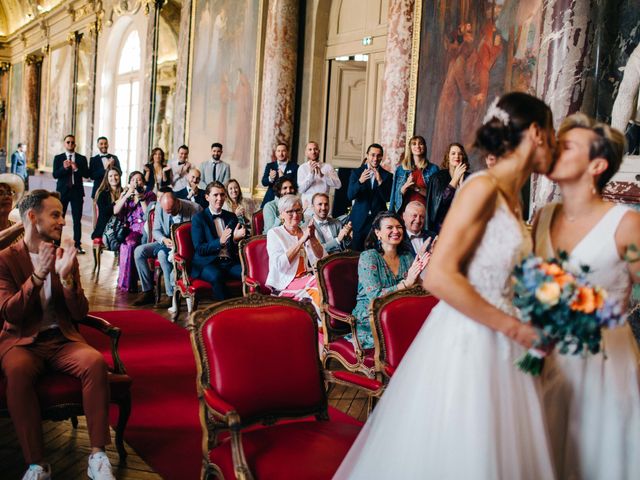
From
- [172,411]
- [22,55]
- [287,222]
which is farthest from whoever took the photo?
[22,55]

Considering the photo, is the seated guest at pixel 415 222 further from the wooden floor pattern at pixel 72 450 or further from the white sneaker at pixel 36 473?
the white sneaker at pixel 36 473

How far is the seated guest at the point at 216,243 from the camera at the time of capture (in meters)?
6.40

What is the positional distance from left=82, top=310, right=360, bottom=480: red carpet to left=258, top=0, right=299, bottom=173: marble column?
4869 millimetres

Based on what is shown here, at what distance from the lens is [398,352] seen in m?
3.20

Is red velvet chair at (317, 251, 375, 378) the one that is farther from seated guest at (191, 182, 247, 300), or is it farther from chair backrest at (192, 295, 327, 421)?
seated guest at (191, 182, 247, 300)

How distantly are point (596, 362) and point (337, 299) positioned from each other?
2420mm

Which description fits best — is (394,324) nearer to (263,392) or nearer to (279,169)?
(263,392)

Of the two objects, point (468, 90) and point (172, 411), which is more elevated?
point (468, 90)

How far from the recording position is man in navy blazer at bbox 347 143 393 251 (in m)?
7.37

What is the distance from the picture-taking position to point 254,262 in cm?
562

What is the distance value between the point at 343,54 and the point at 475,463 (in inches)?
355

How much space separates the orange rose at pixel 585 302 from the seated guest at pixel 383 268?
212 cm

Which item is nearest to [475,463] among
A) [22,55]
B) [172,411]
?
[172,411]

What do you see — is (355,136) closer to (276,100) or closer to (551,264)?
(276,100)
